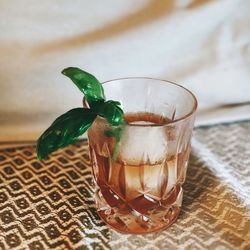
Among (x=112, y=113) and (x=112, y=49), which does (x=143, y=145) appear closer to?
(x=112, y=113)

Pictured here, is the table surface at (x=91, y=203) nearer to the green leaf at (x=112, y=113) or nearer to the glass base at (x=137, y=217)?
the glass base at (x=137, y=217)

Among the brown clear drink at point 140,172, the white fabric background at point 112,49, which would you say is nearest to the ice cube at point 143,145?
the brown clear drink at point 140,172

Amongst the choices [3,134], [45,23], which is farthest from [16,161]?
[45,23]

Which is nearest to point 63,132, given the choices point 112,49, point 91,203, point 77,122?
point 77,122

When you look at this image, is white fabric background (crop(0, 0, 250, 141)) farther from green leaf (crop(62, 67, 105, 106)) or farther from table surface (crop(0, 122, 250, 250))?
green leaf (crop(62, 67, 105, 106))

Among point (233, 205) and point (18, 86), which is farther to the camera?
point (18, 86)

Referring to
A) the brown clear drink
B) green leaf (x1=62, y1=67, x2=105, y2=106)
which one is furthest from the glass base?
green leaf (x1=62, y1=67, x2=105, y2=106)

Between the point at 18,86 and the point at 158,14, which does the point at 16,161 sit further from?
the point at 158,14
